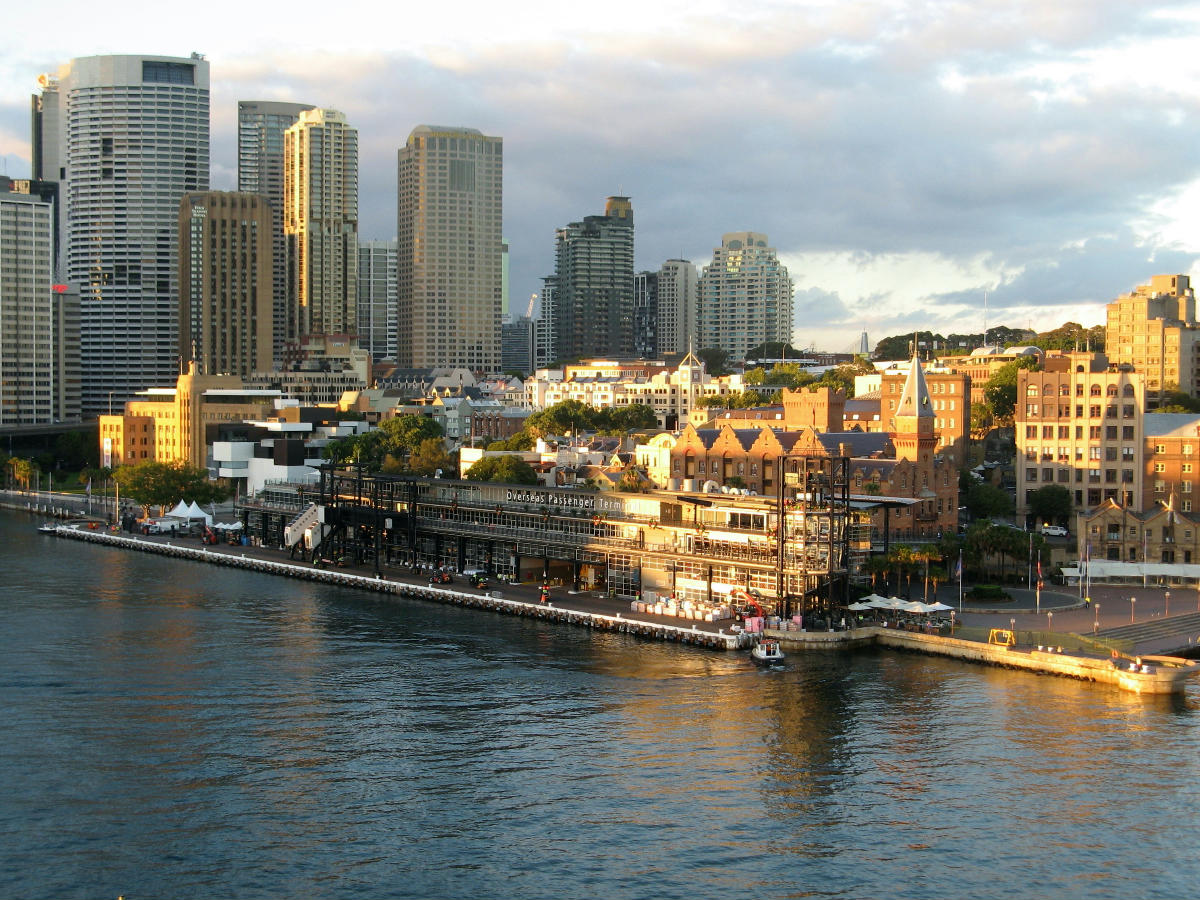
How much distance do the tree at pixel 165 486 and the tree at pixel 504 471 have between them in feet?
98.4

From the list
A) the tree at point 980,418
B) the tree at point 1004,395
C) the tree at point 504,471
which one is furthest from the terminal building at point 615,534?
the tree at point 1004,395

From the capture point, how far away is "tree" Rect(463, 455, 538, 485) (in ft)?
421

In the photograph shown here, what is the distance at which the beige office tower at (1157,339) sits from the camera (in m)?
167

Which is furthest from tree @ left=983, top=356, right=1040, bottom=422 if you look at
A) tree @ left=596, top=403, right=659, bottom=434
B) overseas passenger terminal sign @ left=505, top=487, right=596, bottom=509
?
overseas passenger terminal sign @ left=505, top=487, right=596, bottom=509

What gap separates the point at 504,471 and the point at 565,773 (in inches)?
3120

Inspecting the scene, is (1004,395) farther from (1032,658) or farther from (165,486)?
(1032,658)

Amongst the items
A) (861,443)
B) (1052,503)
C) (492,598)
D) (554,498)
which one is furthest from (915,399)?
(492,598)

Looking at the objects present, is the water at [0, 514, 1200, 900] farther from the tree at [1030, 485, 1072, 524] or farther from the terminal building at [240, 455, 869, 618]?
the tree at [1030, 485, 1072, 524]

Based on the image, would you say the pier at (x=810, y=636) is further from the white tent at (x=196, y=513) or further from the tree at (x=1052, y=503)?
the white tent at (x=196, y=513)

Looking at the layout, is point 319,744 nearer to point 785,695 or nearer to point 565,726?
point 565,726

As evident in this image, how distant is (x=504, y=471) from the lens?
12938 cm

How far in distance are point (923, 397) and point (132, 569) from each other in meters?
64.7

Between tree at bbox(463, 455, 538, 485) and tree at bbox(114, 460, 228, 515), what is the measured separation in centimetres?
2998

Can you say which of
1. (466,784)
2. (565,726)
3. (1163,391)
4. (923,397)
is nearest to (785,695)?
(565,726)
